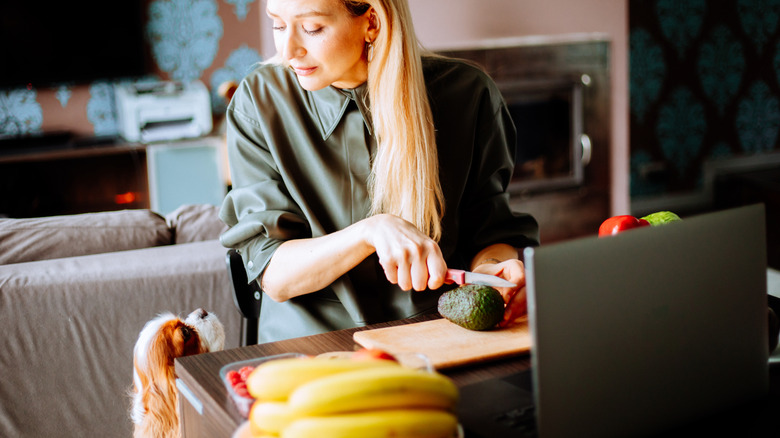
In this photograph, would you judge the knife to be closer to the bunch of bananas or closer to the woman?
the woman

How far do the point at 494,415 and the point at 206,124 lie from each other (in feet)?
13.2

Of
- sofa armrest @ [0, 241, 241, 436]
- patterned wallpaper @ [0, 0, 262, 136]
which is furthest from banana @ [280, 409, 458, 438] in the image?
patterned wallpaper @ [0, 0, 262, 136]

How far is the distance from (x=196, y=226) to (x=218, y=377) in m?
1.23

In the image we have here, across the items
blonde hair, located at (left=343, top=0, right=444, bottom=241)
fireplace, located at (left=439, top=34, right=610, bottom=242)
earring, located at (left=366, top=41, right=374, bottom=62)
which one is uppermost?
earring, located at (left=366, top=41, right=374, bottom=62)

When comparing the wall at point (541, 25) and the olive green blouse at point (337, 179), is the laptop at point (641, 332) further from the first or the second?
the wall at point (541, 25)

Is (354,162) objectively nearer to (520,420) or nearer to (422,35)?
(520,420)

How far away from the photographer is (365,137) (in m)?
1.37

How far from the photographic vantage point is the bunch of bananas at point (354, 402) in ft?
1.95

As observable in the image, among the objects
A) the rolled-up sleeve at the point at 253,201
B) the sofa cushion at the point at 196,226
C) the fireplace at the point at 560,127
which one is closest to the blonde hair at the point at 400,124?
the rolled-up sleeve at the point at 253,201

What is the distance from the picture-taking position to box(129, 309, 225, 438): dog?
131 centimetres

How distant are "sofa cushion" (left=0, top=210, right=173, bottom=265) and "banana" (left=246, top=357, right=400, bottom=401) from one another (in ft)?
4.72

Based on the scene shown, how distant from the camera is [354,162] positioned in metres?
1.38

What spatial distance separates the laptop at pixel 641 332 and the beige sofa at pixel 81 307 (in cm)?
121

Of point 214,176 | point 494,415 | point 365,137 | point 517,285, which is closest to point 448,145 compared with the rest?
point 365,137
